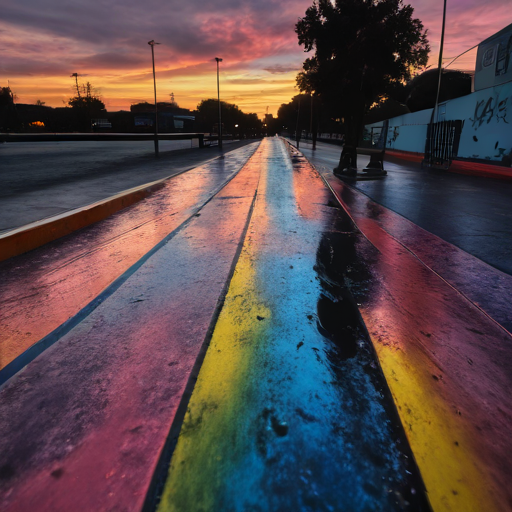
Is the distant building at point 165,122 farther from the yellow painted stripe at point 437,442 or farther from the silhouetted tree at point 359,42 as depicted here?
the yellow painted stripe at point 437,442

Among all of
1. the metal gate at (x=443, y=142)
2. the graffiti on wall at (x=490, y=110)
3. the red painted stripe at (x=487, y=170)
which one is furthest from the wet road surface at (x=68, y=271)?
the graffiti on wall at (x=490, y=110)

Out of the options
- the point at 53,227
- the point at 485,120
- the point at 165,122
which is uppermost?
the point at 165,122

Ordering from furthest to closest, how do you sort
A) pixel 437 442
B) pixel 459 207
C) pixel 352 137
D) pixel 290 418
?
pixel 352 137 < pixel 459 207 < pixel 290 418 < pixel 437 442

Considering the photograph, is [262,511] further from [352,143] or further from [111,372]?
[352,143]

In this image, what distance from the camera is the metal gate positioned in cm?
1555

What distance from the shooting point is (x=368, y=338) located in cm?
280

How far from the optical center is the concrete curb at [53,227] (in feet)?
15.7

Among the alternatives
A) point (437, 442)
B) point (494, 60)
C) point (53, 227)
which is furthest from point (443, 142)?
point (437, 442)

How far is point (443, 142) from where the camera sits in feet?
54.2

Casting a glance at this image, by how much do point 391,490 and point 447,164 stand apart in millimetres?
18117

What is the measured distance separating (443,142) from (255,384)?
17.8 m

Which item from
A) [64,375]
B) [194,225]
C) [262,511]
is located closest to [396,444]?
[262,511]

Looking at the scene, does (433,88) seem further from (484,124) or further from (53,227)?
(53,227)

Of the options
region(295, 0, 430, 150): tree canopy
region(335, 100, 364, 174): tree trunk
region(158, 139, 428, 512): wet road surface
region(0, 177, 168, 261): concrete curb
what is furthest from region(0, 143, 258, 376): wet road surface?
region(295, 0, 430, 150): tree canopy
